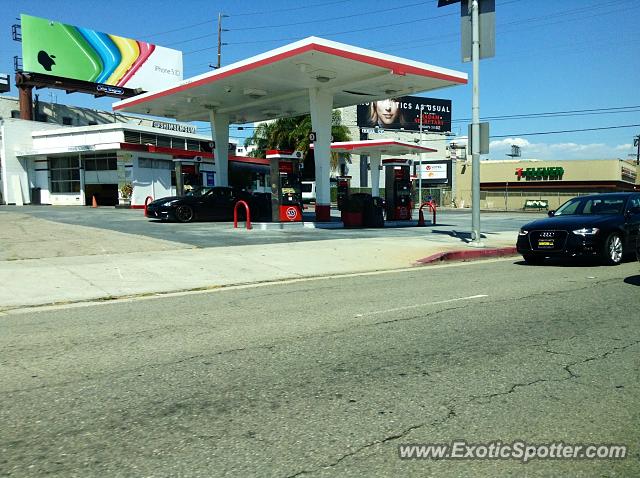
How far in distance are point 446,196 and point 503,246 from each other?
45288 mm

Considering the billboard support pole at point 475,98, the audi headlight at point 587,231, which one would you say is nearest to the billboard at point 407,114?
the billboard support pole at point 475,98

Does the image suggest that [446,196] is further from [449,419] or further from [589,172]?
[449,419]

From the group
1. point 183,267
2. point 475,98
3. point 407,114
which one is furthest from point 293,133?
point 183,267

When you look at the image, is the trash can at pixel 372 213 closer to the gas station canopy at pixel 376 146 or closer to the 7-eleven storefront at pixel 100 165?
the gas station canopy at pixel 376 146

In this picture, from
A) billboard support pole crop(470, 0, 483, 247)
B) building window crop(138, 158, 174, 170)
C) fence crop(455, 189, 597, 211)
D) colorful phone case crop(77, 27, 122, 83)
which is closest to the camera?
billboard support pole crop(470, 0, 483, 247)

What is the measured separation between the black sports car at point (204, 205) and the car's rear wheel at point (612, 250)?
51.7ft

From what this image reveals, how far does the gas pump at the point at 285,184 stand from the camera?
2123 cm

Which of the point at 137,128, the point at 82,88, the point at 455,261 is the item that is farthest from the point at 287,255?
the point at 82,88

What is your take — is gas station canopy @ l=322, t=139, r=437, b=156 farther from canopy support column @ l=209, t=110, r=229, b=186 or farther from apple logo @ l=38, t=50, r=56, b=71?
apple logo @ l=38, t=50, r=56, b=71

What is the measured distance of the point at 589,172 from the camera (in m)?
55.3

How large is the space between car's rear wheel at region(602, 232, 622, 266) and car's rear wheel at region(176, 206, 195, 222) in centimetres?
1592

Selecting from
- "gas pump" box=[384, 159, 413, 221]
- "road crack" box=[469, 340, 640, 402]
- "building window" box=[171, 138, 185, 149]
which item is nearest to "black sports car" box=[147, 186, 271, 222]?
"gas pump" box=[384, 159, 413, 221]

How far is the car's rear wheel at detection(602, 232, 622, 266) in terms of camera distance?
37.2 ft

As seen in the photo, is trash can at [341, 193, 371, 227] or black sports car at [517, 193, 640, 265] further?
trash can at [341, 193, 371, 227]
